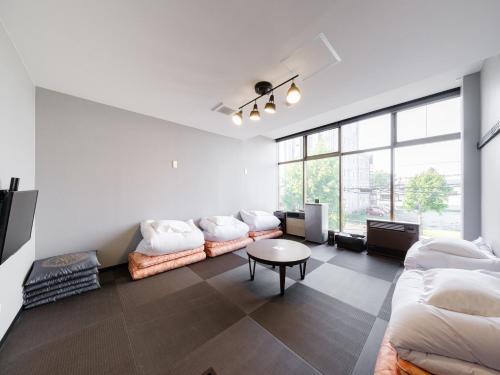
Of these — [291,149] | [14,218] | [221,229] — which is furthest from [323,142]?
[14,218]

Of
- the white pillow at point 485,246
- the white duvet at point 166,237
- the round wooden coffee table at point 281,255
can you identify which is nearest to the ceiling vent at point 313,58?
the round wooden coffee table at point 281,255

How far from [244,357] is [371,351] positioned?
1.08m

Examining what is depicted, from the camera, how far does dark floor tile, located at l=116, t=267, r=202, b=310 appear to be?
2203 millimetres

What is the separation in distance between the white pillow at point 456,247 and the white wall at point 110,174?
12.1 feet

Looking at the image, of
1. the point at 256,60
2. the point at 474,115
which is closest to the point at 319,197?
the point at 474,115

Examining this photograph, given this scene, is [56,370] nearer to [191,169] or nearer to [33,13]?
[33,13]

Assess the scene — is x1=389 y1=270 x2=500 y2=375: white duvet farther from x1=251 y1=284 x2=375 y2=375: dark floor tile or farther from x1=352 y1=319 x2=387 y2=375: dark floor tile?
x1=251 y1=284 x2=375 y2=375: dark floor tile

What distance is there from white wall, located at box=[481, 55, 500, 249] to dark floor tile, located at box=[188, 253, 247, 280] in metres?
3.36

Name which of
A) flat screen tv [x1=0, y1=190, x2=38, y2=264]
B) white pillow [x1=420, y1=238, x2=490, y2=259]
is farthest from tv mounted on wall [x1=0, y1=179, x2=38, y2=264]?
white pillow [x1=420, y1=238, x2=490, y2=259]

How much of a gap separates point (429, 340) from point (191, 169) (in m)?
4.04

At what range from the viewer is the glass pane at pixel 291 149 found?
5555mm

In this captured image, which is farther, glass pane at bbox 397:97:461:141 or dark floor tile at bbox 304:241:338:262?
dark floor tile at bbox 304:241:338:262

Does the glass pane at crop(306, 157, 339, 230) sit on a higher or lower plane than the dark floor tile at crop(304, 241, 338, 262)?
higher

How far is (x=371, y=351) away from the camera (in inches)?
58.7
